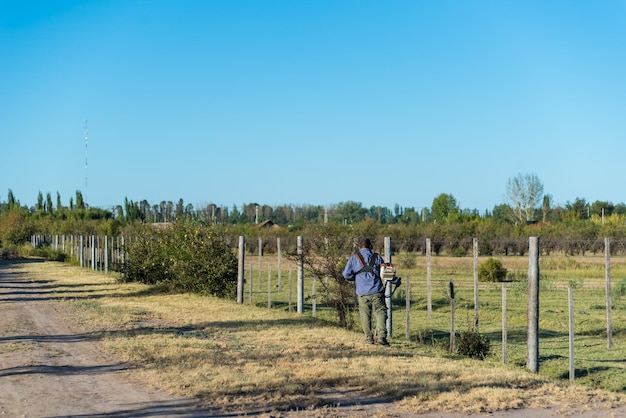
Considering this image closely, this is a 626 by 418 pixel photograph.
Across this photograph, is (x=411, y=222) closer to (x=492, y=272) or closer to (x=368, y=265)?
(x=492, y=272)

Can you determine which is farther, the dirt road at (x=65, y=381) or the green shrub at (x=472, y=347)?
the green shrub at (x=472, y=347)

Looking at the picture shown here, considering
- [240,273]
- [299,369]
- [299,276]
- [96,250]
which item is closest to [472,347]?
[299,369]

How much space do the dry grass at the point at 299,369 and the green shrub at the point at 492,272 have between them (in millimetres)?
21339

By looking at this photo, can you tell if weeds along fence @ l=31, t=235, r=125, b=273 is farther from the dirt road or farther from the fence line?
the dirt road

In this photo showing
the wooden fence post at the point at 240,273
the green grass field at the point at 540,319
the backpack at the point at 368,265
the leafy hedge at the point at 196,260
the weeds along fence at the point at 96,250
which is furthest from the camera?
the weeds along fence at the point at 96,250

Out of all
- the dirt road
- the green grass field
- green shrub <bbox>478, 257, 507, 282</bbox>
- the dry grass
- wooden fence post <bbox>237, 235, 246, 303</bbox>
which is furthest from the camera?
green shrub <bbox>478, 257, 507, 282</bbox>

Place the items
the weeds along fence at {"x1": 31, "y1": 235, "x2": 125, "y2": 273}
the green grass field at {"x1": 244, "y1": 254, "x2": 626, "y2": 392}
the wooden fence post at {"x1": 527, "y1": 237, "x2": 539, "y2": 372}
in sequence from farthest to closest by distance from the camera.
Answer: the weeds along fence at {"x1": 31, "y1": 235, "x2": 125, "y2": 273}
the green grass field at {"x1": 244, "y1": 254, "x2": 626, "y2": 392}
the wooden fence post at {"x1": 527, "y1": 237, "x2": 539, "y2": 372}

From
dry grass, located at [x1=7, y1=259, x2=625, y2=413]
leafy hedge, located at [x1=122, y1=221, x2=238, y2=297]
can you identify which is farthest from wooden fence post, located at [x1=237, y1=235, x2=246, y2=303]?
dry grass, located at [x1=7, y1=259, x2=625, y2=413]

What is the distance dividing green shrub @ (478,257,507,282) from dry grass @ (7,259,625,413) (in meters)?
21.3

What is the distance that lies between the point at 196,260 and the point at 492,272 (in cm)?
1768

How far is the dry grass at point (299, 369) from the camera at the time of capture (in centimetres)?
912

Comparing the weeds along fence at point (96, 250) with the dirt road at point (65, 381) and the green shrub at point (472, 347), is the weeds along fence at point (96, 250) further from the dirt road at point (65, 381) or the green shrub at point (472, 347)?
the green shrub at point (472, 347)

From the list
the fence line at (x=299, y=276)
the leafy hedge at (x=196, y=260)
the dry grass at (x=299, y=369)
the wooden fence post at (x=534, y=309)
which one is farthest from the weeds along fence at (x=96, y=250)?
the wooden fence post at (x=534, y=309)

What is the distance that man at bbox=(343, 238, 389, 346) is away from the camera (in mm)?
13648
